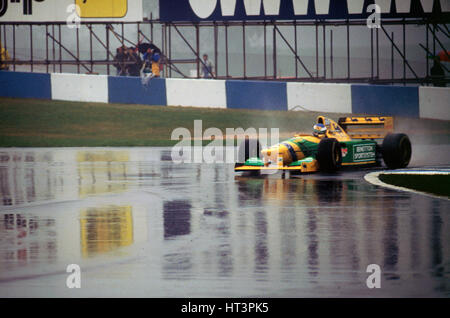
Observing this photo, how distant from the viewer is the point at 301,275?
6.62 meters

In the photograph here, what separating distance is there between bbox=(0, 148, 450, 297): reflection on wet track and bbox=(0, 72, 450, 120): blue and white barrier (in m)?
11.6

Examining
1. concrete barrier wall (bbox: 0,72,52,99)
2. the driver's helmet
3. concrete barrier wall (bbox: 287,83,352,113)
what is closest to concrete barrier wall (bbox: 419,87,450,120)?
concrete barrier wall (bbox: 287,83,352,113)

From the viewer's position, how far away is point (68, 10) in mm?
32375

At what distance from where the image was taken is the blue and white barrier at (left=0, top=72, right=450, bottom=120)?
25422 millimetres

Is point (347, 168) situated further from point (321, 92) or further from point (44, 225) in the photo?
point (321, 92)

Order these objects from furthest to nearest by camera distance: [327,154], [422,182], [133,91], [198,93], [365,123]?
[133,91]
[198,93]
[365,123]
[327,154]
[422,182]

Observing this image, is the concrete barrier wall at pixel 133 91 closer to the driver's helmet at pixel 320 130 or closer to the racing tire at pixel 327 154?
the driver's helmet at pixel 320 130

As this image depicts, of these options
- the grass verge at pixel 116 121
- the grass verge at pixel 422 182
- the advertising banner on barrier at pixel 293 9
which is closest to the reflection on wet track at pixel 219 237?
the grass verge at pixel 422 182

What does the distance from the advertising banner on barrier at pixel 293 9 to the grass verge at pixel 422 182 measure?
620 inches

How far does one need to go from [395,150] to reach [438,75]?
13337 millimetres

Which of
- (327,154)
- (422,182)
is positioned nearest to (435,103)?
(327,154)
